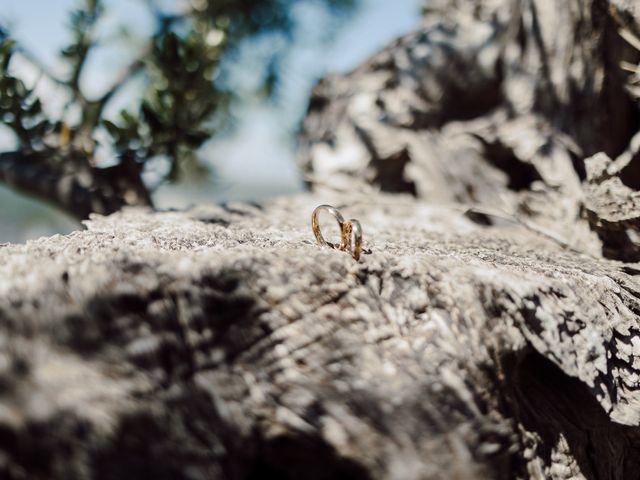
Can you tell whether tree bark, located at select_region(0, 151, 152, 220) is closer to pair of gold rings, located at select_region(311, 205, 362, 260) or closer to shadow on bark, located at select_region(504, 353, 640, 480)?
pair of gold rings, located at select_region(311, 205, 362, 260)

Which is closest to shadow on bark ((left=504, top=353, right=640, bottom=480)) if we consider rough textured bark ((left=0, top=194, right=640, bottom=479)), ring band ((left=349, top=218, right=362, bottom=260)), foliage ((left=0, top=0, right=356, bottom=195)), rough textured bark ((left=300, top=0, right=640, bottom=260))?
rough textured bark ((left=0, top=194, right=640, bottom=479))

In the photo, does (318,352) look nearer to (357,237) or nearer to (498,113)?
(357,237)

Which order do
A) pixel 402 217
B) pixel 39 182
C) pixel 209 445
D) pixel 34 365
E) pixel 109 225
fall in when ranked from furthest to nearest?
1. pixel 39 182
2. pixel 402 217
3. pixel 109 225
4. pixel 209 445
5. pixel 34 365

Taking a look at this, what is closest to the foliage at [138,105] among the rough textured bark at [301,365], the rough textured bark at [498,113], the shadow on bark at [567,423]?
the rough textured bark at [498,113]

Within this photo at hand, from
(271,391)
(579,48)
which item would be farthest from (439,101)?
(271,391)

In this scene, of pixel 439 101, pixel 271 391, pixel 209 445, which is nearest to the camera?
pixel 209 445

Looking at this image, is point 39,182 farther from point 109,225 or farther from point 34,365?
point 34,365

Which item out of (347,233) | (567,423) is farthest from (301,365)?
(567,423)
